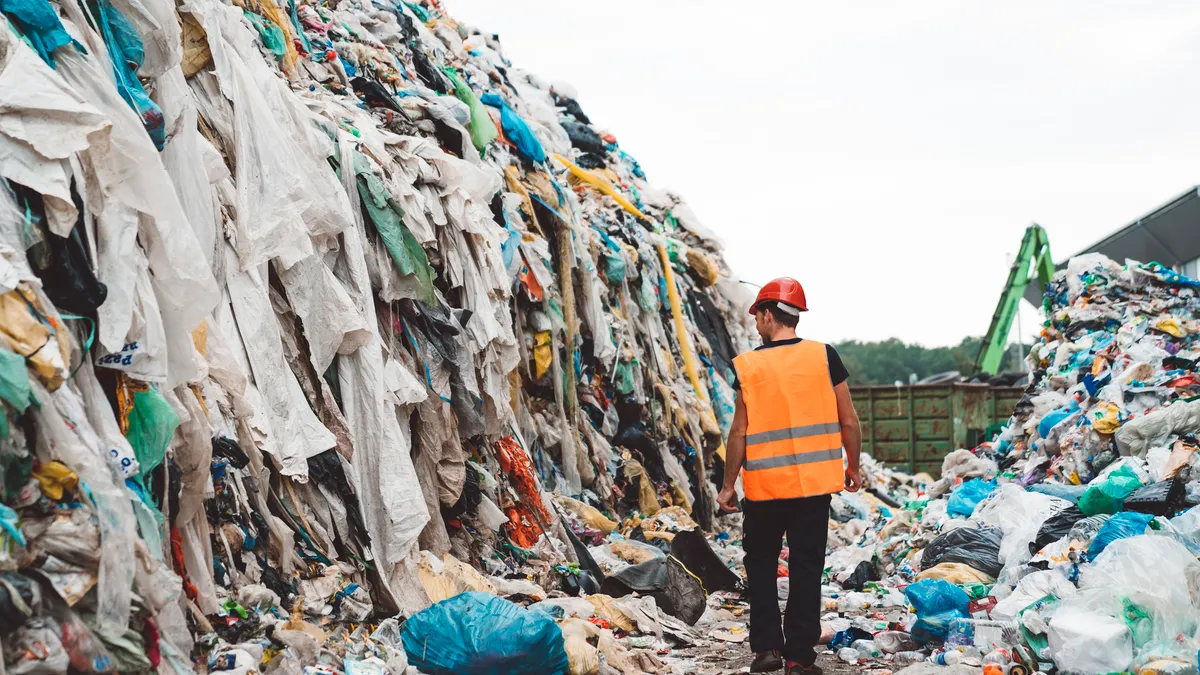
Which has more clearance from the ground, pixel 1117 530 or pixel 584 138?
pixel 584 138

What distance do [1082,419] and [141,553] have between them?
6008mm

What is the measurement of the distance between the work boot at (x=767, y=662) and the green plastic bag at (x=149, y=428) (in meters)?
2.43

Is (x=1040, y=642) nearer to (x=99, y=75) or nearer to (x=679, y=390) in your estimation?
(x=99, y=75)

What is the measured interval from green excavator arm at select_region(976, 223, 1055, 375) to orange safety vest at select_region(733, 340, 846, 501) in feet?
52.3

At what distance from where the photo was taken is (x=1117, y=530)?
4.64m

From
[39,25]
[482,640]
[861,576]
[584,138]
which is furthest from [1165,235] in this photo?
[39,25]

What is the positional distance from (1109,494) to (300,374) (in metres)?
3.71

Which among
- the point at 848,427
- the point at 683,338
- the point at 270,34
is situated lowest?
the point at 848,427

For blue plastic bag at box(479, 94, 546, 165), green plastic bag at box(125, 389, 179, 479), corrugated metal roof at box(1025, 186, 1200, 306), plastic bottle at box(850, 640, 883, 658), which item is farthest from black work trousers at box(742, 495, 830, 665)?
corrugated metal roof at box(1025, 186, 1200, 306)

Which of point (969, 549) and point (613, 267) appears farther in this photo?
point (613, 267)

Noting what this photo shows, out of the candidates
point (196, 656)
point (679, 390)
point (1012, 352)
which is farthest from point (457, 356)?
point (1012, 352)

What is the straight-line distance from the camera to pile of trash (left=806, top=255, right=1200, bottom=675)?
3.88 m

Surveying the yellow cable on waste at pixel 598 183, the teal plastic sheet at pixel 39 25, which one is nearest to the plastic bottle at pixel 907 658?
the teal plastic sheet at pixel 39 25

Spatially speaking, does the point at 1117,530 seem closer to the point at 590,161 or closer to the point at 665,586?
the point at 665,586
